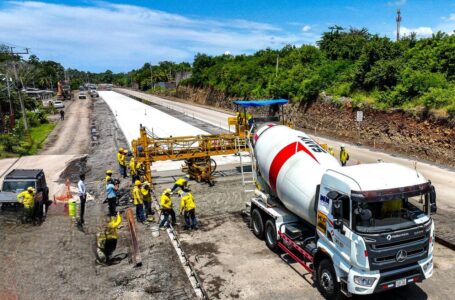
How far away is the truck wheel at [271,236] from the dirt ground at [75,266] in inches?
118

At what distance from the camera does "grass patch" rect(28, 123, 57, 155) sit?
32400mm

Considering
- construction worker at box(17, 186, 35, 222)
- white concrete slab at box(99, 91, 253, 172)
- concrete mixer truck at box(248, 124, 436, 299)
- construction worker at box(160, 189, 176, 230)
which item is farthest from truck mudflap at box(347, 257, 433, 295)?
white concrete slab at box(99, 91, 253, 172)

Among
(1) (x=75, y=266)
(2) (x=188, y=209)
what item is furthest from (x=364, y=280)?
(1) (x=75, y=266)

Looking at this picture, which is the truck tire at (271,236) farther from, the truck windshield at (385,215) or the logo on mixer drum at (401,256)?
the logo on mixer drum at (401,256)

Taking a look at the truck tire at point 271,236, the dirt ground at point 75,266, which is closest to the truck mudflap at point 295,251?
the truck tire at point 271,236

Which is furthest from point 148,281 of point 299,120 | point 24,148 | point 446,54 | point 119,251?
point 299,120

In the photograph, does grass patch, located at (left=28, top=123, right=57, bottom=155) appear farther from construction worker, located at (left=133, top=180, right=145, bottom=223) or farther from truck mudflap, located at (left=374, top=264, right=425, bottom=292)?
truck mudflap, located at (left=374, top=264, right=425, bottom=292)

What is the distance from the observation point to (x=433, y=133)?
79.3ft

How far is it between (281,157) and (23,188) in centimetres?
1224

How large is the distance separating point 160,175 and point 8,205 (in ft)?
27.9

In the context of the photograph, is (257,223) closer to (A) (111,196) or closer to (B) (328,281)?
(B) (328,281)

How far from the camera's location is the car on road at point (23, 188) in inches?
639

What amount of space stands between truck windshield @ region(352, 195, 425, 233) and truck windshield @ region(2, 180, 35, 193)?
14.8m

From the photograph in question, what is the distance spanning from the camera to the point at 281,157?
39.1ft
